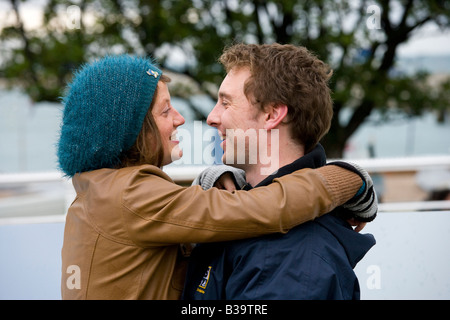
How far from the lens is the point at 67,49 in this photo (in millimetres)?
8562

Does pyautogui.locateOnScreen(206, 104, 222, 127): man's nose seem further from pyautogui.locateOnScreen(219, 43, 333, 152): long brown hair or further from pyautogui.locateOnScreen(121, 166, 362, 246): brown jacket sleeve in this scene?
pyautogui.locateOnScreen(121, 166, 362, 246): brown jacket sleeve

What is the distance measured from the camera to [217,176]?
214 centimetres

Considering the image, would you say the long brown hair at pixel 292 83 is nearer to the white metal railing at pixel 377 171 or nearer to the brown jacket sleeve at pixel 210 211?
the brown jacket sleeve at pixel 210 211

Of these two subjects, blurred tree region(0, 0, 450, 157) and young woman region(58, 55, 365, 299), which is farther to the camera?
blurred tree region(0, 0, 450, 157)

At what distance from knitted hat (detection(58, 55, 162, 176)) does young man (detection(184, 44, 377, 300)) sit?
0.41 metres

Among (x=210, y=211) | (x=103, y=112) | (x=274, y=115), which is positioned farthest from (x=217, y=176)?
(x=103, y=112)

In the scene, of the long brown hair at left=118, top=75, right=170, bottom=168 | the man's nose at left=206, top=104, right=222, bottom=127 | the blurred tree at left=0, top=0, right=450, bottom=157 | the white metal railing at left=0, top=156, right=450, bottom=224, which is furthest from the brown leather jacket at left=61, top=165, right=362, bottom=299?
the blurred tree at left=0, top=0, right=450, bottom=157

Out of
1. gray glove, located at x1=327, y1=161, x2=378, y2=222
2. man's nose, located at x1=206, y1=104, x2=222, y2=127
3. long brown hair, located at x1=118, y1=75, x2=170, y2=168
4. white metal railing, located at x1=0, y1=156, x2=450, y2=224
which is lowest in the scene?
white metal railing, located at x1=0, y1=156, x2=450, y2=224

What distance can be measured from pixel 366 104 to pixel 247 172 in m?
7.48

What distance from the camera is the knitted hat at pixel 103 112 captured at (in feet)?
5.81

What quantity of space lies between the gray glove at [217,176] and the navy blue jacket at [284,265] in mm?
327

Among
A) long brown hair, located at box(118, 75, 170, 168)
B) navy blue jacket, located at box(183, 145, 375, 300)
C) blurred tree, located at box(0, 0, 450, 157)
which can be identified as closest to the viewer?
navy blue jacket, located at box(183, 145, 375, 300)

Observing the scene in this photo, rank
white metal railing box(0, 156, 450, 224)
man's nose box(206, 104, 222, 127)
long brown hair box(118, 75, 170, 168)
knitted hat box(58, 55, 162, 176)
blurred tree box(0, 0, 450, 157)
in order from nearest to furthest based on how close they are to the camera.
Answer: knitted hat box(58, 55, 162, 176)
long brown hair box(118, 75, 170, 168)
man's nose box(206, 104, 222, 127)
white metal railing box(0, 156, 450, 224)
blurred tree box(0, 0, 450, 157)

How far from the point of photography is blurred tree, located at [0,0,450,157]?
328 inches
